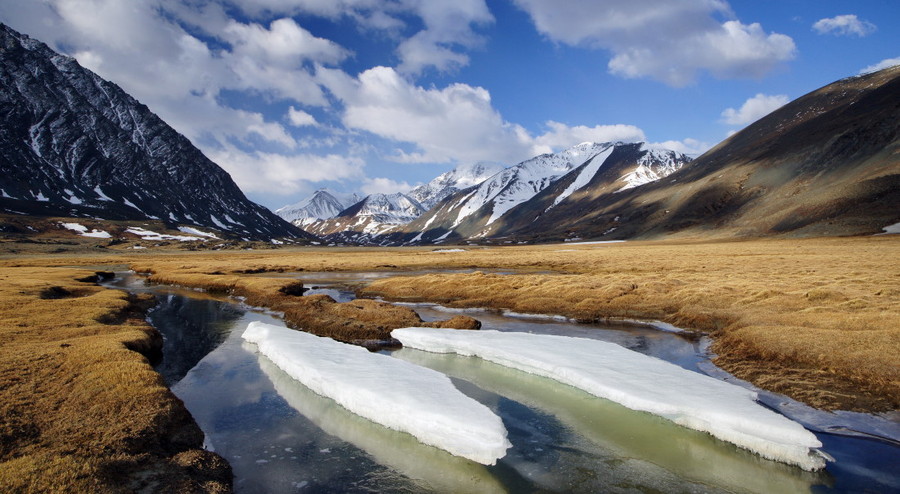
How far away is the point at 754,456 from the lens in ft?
39.8

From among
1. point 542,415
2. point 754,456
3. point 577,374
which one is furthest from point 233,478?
point 754,456

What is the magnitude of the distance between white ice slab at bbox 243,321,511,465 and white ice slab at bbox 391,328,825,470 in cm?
444

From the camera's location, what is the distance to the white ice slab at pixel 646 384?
1205 centimetres

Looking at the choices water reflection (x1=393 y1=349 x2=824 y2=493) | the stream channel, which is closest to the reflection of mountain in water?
the stream channel

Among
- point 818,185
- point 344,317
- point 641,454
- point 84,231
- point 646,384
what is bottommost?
point 641,454

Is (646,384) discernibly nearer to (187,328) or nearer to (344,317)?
(344,317)

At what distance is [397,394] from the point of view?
14953 mm

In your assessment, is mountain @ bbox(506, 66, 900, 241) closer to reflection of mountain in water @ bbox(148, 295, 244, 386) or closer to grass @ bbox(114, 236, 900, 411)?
grass @ bbox(114, 236, 900, 411)

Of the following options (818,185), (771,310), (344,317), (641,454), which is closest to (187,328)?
(344,317)

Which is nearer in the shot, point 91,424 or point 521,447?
point 91,424

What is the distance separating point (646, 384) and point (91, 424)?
55.6ft

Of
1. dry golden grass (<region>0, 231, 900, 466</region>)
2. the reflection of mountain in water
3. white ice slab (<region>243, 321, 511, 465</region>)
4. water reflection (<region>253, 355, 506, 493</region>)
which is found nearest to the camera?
water reflection (<region>253, 355, 506, 493</region>)

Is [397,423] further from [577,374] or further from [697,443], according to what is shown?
[697,443]

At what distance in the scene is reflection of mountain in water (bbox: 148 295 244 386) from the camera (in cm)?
2170
